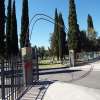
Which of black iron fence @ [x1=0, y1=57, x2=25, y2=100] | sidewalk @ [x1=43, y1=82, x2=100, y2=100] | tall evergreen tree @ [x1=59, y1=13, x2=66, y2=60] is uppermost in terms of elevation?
tall evergreen tree @ [x1=59, y1=13, x2=66, y2=60]

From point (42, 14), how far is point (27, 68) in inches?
669

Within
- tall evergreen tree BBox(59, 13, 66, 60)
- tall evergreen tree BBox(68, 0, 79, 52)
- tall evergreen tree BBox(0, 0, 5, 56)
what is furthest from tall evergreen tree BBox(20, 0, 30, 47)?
tall evergreen tree BBox(59, 13, 66, 60)

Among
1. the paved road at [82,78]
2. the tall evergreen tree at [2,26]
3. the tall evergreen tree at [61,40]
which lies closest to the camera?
→ the paved road at [82,78]

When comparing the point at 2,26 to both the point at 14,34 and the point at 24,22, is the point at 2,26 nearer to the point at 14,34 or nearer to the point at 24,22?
the point at 14,34

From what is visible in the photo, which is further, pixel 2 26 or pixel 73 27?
pixel 73 27

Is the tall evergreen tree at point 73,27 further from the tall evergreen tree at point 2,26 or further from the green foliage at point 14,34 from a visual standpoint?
the tall evergreen tree at point 2,26

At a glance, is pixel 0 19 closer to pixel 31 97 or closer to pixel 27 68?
pixel 27 68

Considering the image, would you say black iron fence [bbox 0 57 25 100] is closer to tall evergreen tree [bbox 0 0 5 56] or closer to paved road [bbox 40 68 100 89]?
paved road [bbox 40 68 100 89]

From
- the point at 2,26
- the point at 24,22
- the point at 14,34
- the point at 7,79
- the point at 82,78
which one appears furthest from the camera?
the point at 24,22

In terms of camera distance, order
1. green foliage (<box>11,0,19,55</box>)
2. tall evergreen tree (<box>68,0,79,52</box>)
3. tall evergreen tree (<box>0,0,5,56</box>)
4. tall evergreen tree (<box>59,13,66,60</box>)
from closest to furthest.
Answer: tall evergreen tree (<box>0,0,5,56</box>) → green foliage (<box>11,0,19,55</box>) → tall evergreen tree (<box>68,0,79,52</box>) → tall evergreen tree (<box>59,13,66,60</box>)

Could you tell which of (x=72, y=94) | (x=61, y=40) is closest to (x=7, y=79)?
(x=72, y=94)

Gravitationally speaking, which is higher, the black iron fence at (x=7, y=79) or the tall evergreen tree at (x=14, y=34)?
the tall evergreen tree at (x=14, y=34)

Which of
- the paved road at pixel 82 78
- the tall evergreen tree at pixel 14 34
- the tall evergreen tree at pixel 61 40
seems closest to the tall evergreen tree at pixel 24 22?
the tall evergreen tree at pixel 14 34

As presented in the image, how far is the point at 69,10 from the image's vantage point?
189 feet
